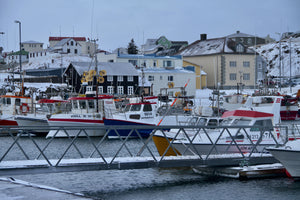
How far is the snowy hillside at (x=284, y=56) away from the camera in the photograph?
111812mm

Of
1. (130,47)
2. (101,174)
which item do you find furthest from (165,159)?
(130,47)

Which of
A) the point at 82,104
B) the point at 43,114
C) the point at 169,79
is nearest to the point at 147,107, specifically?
the point at 82,104

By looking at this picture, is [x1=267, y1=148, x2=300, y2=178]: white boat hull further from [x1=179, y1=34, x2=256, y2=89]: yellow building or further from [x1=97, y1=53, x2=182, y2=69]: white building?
[x1=179, y1=34, x2=256, y2=89]: yellow building

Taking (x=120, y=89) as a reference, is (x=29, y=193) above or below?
below

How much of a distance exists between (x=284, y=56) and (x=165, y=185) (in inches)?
3968

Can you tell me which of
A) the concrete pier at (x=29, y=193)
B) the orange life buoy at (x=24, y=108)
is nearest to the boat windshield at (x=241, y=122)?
the concrete pier at (x=29, y=193)

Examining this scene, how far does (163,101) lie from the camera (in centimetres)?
6281

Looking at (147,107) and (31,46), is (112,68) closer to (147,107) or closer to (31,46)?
(147,107)

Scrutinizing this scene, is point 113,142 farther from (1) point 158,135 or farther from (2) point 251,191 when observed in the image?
(2) point 251,191

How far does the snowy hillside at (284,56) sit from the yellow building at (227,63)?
55.2 feet

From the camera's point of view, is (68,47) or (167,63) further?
(68,47)

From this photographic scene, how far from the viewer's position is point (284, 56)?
116 meters

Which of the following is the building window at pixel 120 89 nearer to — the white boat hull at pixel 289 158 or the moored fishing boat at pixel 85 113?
the moored fishing boat at pixel 85 113

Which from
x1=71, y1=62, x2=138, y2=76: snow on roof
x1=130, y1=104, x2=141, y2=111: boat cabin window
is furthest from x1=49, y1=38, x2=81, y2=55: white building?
x1=130, y1=104, x2=141, y2=111: boat cabin window
